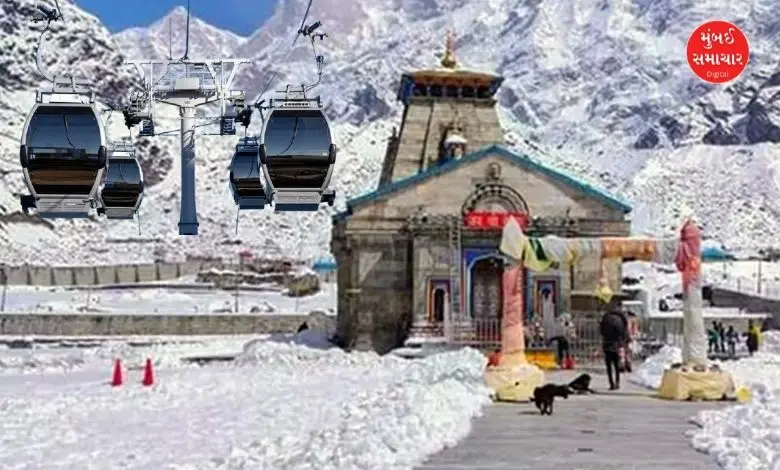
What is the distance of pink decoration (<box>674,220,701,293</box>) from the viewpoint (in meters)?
21.6

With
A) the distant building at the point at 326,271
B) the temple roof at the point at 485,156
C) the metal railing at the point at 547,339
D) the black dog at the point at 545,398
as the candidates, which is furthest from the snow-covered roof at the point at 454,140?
the distant building at the point at 326,271

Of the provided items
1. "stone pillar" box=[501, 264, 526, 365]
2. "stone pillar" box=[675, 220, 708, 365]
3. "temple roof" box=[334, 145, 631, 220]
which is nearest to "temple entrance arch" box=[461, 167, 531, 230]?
"temple roof" box=[334, 145, 631, 220]

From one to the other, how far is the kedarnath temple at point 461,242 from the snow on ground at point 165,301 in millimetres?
19466

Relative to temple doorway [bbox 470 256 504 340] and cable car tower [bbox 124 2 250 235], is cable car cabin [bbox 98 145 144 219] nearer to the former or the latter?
cable car tower [bbox 124 2 250 235]

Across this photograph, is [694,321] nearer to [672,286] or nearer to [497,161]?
[497,161]

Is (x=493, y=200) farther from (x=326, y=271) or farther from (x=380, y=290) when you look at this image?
(x=326, y=271)

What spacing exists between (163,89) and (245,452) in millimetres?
5046

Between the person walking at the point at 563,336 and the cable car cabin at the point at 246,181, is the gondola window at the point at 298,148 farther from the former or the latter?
the person walking at the point at 563,336

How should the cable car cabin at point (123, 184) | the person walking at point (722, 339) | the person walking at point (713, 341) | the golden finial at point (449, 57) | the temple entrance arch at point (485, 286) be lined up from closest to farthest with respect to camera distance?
the cable car cabin at point (123, 184)
the temple entrance arch at point (485, 286)
the person walking at point (713, 341)
the person walking at point (722, 339)
the golden finial at point (449, 57)

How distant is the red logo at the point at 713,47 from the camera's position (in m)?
46.5

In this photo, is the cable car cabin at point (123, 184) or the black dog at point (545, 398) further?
the black dog at point (545, 398)

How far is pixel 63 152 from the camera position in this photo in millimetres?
10062

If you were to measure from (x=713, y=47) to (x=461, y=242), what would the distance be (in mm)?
28927

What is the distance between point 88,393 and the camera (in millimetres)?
25391
